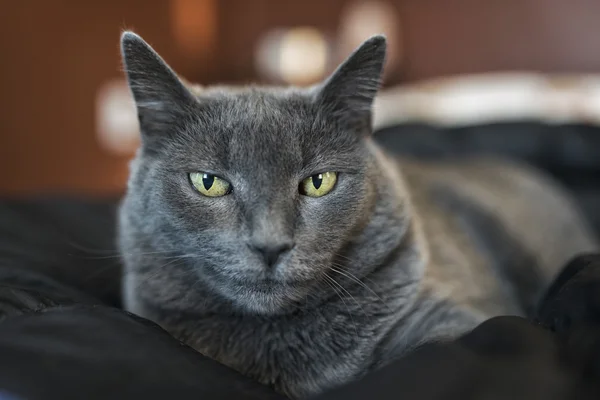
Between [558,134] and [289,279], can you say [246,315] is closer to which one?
[289,279]

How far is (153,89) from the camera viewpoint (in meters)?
0.89

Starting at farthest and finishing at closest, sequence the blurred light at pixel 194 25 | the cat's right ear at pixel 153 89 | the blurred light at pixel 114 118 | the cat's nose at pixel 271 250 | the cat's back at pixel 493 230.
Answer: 1. the blurred light at pixel 194 25
2. the blurred light at pixel 114 118
3. the cat's back at pixel 493 230
4. the cat's right ear at pixel 153 89
5. the cat's nose at pixel 271 250

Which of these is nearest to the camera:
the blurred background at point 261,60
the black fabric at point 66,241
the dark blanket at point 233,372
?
the dark blanket at point 233,372

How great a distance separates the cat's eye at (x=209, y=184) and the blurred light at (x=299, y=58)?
10.0 ft

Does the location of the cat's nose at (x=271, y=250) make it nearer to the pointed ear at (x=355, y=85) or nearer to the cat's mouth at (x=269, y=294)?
the cat's mouth at (x=269, y=294)

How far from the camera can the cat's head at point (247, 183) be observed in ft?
2.58

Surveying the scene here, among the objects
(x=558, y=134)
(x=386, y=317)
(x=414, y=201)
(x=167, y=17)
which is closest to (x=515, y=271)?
(x=414, y=201)

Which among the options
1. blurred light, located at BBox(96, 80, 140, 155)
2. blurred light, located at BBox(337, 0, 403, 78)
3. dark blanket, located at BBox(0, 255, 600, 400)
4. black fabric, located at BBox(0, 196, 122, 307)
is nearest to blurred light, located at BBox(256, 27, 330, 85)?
blurred light, located at BBox(337, 0, 403, 78)

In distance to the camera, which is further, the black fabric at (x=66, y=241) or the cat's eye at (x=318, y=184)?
the black fabric at (x=66, y=241)

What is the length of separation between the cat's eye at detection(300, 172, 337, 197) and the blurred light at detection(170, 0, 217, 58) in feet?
10.9

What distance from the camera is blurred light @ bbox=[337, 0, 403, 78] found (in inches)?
172

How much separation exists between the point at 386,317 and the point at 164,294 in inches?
13.6

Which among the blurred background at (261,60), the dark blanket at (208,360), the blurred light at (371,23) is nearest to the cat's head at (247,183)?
the dark blanket at (208,360)

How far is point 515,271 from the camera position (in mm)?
1353
